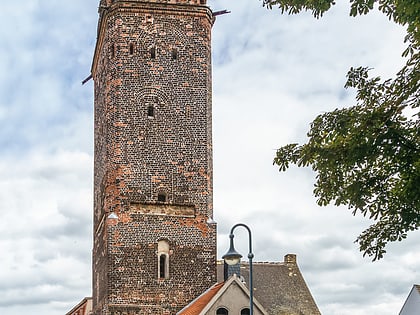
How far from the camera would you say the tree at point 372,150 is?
11594 millimetres

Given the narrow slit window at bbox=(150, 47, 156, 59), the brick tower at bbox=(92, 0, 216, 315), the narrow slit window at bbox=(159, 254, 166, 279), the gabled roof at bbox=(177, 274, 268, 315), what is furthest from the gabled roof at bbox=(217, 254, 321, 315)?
the narrow slit window at bbox=(150, 47, 156, 59)

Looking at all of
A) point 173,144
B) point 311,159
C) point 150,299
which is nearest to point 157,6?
point 173,144

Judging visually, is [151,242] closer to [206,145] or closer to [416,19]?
[206,145]

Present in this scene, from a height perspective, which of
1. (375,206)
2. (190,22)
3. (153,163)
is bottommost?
(375,206)

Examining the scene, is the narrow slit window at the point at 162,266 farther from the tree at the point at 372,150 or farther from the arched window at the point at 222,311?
the tree at the point at 372,150

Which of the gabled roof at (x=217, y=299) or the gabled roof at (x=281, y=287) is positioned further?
the gabled roof at (x=281, y=287)

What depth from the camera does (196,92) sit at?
3102cm

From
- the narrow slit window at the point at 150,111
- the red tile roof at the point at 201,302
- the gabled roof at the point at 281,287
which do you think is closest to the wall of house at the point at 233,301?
the red tile roof at the point at 201,302

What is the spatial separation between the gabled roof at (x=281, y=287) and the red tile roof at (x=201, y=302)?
10.7 metres

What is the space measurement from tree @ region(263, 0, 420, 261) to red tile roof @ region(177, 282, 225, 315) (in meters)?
14.8

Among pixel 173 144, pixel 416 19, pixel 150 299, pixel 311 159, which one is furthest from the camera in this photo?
pixel 173 144

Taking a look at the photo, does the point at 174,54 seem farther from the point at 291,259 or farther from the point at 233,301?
the point at 291,259

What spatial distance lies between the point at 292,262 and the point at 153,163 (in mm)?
15396

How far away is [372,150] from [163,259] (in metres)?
18.4
